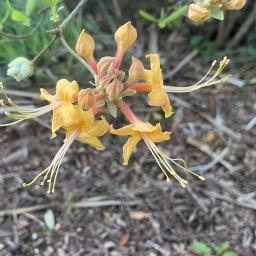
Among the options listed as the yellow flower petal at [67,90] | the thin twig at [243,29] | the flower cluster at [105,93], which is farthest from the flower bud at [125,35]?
Answer: the thin twig at [243,29]

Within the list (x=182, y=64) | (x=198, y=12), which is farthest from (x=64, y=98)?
(x=182, y=64)

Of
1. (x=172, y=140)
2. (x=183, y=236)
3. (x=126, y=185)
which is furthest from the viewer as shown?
(x=172, y=140)

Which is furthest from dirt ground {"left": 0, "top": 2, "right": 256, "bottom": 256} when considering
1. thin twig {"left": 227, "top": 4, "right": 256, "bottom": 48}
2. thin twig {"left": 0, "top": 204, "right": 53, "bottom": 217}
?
thin twig {"left": 227, "top": 4, "right": 256, "bottom": 48}

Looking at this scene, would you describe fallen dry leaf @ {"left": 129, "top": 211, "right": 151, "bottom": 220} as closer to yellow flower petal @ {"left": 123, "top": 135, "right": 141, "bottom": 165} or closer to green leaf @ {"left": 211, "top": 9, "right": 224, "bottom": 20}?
yellow flower petal @ {"left": 123, "top": 135, "right": 141, "bottom": 165}

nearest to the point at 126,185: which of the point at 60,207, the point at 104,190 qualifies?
the point at 104,190

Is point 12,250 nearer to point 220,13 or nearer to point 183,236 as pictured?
point 183,236

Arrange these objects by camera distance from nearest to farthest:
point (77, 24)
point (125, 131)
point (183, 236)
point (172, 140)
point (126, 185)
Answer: point (125, 131) < point (77, 24) < point (183, 236) < point (126, 185) < point (172, 140)
